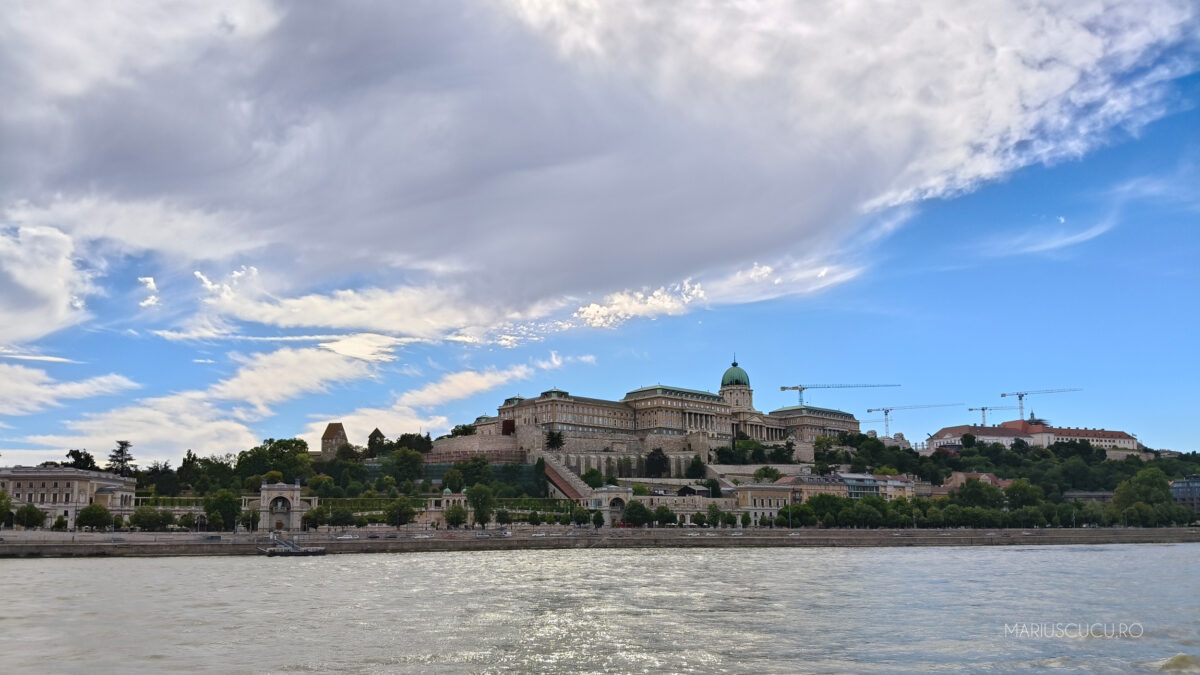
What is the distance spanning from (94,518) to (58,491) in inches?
639

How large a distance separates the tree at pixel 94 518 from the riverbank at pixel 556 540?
23.4 ft

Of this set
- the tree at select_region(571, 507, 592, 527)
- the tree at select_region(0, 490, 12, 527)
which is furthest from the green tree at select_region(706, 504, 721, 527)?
the tree at select_region(0, 490, 12, 527)

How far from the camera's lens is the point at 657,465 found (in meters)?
135

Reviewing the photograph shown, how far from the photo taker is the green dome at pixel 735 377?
180 metres

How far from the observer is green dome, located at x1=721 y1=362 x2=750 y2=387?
592 ft

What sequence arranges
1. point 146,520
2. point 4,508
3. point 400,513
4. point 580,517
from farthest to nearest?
1. point 580,517
2. point 400,513
3. point 146,520
4. point 4,508

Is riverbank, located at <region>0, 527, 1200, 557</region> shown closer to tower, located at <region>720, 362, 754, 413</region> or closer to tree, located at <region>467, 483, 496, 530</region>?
tree, located at <region>467, 483, 496, 530</region>

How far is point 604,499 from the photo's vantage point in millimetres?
113750

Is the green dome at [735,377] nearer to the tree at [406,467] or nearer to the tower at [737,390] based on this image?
the tower at [737,390]

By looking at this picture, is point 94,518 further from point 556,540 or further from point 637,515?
point 637,515

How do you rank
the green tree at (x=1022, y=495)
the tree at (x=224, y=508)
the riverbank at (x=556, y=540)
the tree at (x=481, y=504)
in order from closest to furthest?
1. the riverbank at (x=556, y=540)
2. the tree at (x=224, y=508)
3. the tree at (x=481, y=504)
4. the green tree at (x=1022, y=495)

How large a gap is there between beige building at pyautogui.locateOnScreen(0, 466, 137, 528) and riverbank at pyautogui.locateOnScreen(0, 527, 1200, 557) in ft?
69.5

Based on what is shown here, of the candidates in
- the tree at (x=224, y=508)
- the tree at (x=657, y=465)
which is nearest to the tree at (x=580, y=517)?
the tree at (x=224, y=508)

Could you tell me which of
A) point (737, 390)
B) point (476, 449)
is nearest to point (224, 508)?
point (476, 449)
